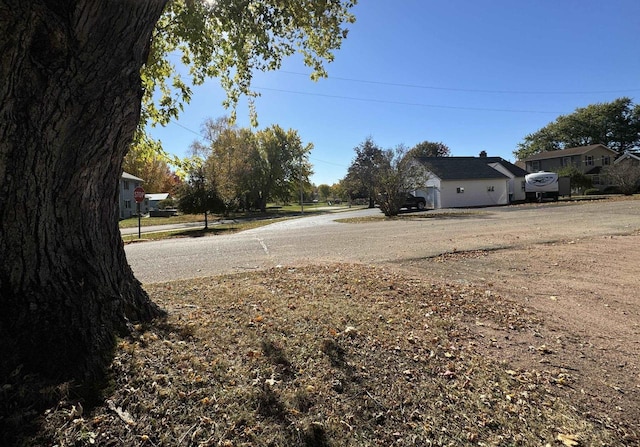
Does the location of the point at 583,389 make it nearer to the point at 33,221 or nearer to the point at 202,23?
the point at 33,221

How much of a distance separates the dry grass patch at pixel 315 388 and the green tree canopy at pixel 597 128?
7685 centimetres

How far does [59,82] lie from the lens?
2.30 metres

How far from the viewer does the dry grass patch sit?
2.14 metres

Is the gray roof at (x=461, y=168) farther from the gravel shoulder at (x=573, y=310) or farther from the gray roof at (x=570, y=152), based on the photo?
the gravel shoulder at (x=573, y=310)

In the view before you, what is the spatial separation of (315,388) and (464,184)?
34.5 m

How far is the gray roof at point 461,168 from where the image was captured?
33.7m

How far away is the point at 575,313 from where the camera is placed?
4.62m

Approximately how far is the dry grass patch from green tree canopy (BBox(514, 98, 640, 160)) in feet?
252

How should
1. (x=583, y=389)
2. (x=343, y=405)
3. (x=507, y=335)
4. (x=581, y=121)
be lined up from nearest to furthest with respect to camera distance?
(x=343, y=405) < (x=583, y=389) < (x=507, y=335) < (x=581, y=121)

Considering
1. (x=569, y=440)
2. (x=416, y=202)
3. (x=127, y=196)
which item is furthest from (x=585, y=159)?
(x=127, y=196)

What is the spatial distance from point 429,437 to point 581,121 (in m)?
79.7

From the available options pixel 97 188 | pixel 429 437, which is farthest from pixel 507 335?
pixel 97 188

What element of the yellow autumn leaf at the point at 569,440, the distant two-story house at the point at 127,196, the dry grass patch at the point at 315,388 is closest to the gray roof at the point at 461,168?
the dry grass patch at the point at 315,388


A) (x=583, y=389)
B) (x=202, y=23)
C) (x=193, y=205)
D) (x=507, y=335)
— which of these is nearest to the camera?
(x=583, y=389)
